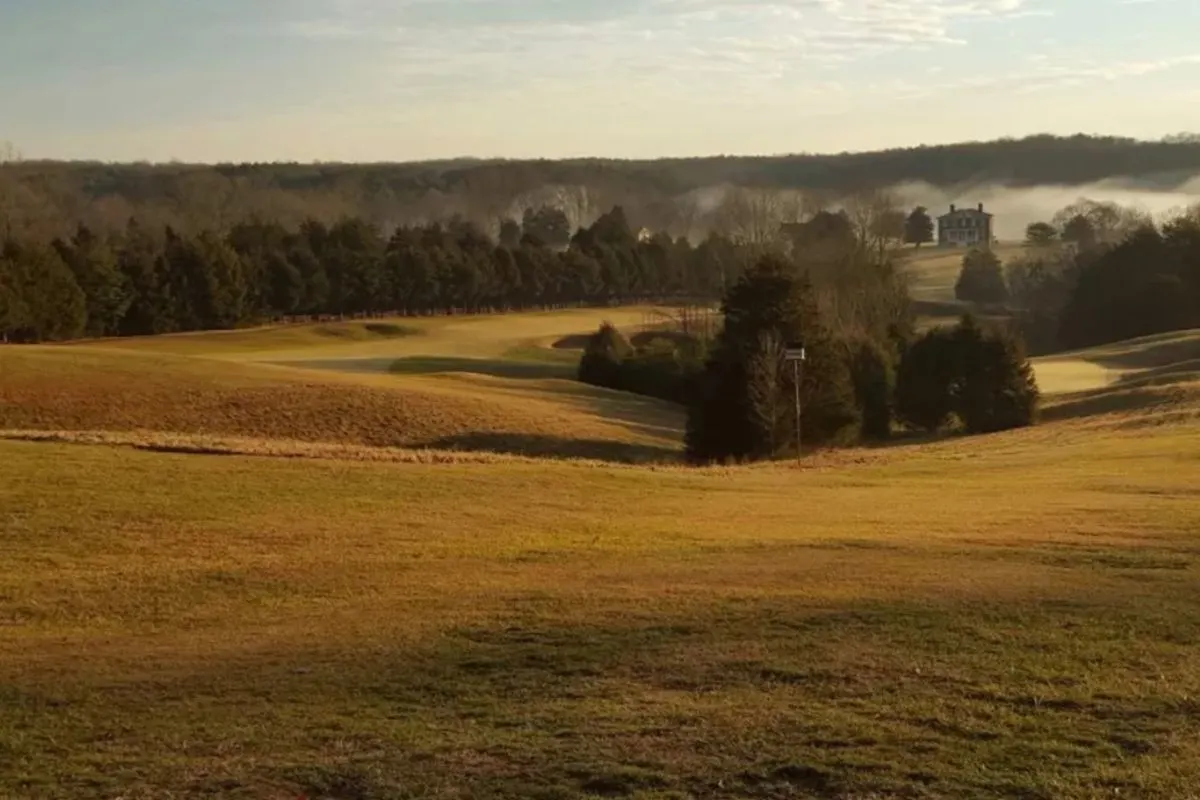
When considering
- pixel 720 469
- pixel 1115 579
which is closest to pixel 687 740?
pixel 1115 579

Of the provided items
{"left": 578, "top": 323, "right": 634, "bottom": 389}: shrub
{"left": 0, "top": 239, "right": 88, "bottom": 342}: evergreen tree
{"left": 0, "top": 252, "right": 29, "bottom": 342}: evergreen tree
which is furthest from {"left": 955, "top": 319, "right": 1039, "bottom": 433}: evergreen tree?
{"left": 0, "top": 239, "right": 88, "bottom": 342}: evergreen tree

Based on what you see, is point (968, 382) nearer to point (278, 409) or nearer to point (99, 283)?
point (278, 409)

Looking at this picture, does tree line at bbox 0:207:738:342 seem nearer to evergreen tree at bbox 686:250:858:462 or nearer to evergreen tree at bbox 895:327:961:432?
evergreen tree at bbox 686:250:858:462

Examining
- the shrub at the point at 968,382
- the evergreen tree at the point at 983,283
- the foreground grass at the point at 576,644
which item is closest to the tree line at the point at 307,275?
the evergreen tree at the point at 983,283

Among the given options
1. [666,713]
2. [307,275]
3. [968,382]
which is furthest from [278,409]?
[307,275]

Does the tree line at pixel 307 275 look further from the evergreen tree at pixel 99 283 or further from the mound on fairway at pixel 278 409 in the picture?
the mound on fairway at pixel 278 409

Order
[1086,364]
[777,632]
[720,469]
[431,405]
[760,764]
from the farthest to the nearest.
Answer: [1086,364] < [431,405] < [720,469] < [777,632] < [760,764]

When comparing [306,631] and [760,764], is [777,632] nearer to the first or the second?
[760,764]
